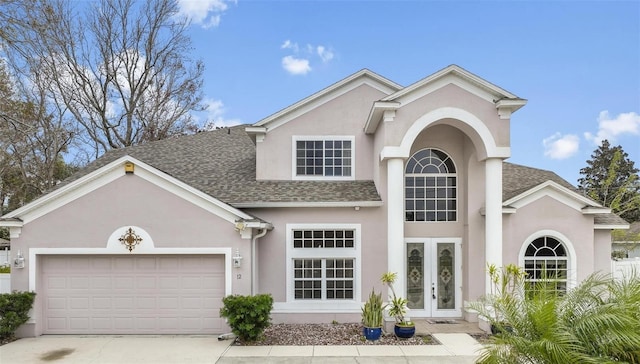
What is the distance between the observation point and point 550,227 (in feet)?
39.9

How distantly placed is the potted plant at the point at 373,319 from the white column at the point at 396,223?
842 mm

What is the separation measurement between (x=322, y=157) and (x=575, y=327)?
9.29m

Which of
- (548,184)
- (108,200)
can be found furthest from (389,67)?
(108,200)

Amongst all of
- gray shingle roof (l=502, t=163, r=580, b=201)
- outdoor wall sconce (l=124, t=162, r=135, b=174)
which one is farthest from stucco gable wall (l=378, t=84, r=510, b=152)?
outdoor wall sconce (l=124, t=162, r=135, b=174)

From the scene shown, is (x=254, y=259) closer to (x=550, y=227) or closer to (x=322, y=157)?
(x=322, y=157)

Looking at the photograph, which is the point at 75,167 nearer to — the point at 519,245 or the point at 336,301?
the point at 336,301

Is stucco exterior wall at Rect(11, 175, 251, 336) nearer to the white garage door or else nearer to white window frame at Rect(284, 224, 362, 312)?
the white garage door

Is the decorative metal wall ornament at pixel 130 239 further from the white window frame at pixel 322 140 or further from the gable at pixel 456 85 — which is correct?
the gable at pixel 456 85

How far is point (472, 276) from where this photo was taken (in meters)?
11.9

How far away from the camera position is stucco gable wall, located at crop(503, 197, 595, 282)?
1215cm

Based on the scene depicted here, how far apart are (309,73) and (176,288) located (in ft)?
41.6

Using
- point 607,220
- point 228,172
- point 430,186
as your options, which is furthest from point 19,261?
point 607,220

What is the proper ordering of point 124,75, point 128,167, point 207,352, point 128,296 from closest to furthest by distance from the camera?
point 207,352
point 128,167
point 128,296
point 124,75

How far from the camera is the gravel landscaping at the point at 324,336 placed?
9922mm
